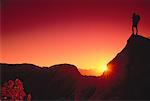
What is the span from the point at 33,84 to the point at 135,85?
3735 cm

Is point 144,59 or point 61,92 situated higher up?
point 144,59

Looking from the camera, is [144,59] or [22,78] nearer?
[144,59]

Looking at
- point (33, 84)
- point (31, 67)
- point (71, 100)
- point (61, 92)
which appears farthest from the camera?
point (31, 67)

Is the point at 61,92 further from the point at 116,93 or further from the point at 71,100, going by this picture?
the point at 116,93

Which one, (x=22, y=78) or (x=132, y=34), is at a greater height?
(x=132, y=34)

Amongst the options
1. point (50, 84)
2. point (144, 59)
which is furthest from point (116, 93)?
point (50, 84)

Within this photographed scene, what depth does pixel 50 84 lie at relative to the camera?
80438 mm

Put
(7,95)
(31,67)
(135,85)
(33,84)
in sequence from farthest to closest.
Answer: (31,67) < (33,84) < (7,95) < (135,85)

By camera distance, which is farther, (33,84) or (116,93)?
(33,84)

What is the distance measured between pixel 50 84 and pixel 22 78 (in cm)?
780

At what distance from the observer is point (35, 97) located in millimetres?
76625

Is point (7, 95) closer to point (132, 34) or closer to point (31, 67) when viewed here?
point (132, 34)

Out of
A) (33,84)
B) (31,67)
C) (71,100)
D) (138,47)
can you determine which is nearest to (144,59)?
(138,47)

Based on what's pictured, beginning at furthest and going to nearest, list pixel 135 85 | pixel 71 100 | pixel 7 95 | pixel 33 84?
pixel 33 84 < pixel 71 100 < pixel 7 95 < pixel 135 85
